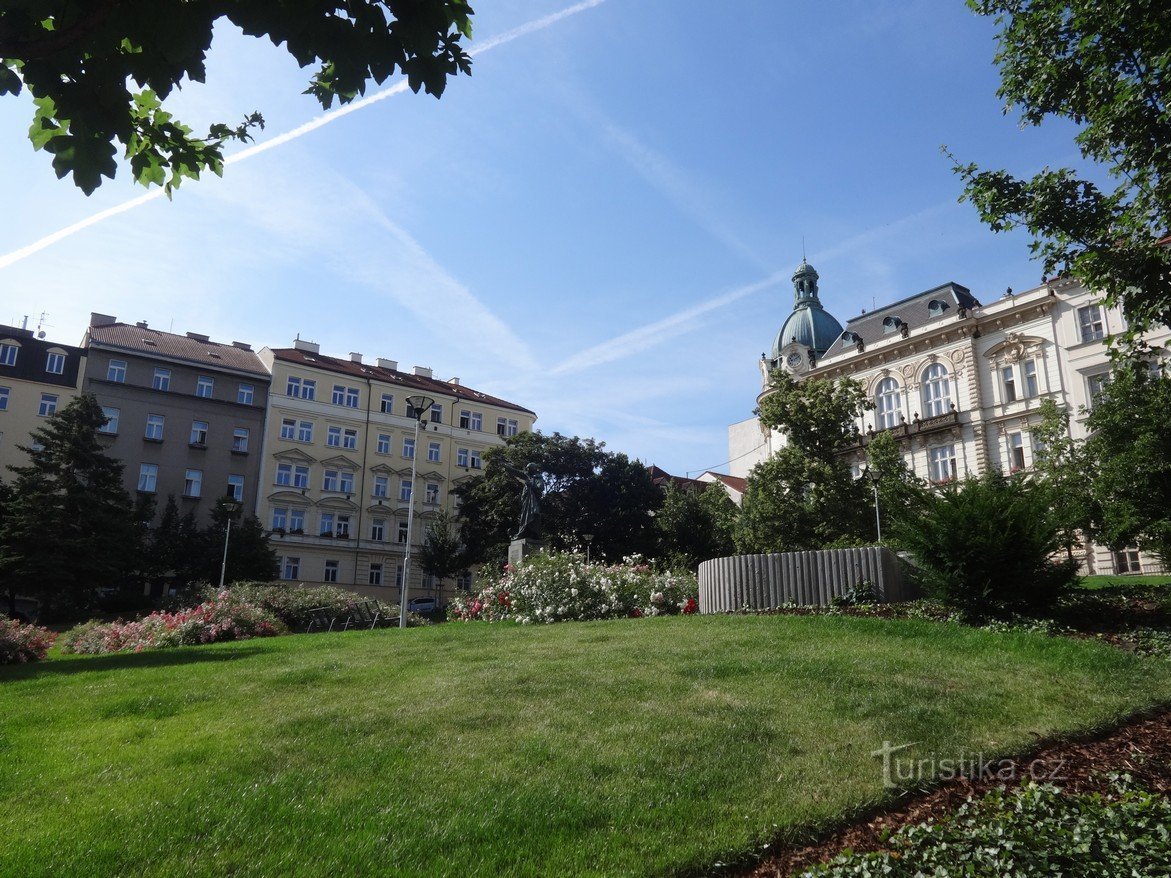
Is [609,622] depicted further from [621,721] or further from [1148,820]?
[1148,820]

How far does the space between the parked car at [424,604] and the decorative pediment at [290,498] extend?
31.2 ft

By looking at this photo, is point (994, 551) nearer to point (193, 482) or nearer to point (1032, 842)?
point (1032, 842)

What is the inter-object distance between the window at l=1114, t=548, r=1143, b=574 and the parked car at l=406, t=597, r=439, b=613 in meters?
36.7

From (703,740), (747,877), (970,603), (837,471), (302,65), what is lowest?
(747,877)

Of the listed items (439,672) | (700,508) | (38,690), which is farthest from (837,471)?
(38,690)

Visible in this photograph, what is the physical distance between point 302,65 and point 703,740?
18.3ft

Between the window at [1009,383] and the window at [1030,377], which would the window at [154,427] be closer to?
the window at [1009,383]

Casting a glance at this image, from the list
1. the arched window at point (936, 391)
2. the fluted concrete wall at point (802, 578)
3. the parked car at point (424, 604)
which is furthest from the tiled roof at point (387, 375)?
the fluted concrete wall at point (802, 578)

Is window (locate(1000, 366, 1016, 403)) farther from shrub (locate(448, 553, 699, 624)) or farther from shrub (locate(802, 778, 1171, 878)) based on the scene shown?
shrub (locate(802, 778, 1171, 878))

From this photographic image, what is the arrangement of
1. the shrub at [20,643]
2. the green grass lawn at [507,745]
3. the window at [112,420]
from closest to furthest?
the green grass lawn at [507,745], the shrub at [20,643], the window at [112,420]

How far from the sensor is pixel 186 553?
42.5m

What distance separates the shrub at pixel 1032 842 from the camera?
458cm

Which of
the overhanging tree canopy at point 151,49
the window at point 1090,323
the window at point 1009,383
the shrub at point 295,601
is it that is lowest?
the shrub at point 295,601

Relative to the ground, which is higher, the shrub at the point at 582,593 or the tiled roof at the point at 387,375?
the tiled roof at the point at 387,375
